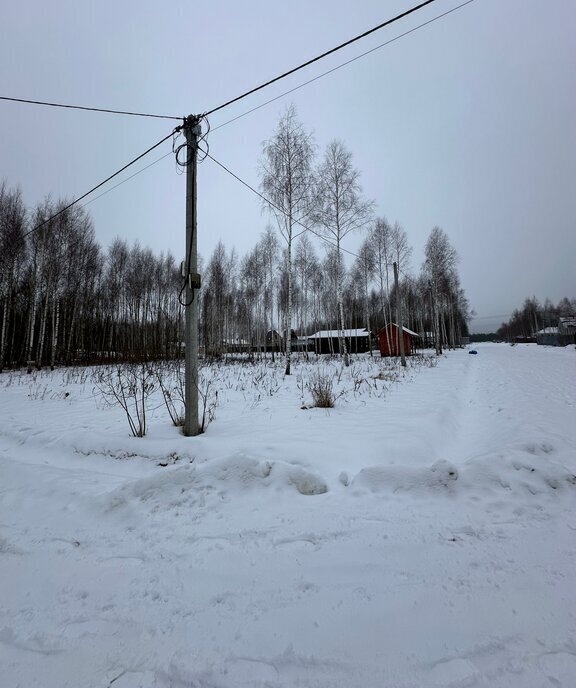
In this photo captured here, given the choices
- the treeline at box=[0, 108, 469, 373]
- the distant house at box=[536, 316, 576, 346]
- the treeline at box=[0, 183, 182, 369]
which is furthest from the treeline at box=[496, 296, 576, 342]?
the treeline at box=[0, 183, 182, 369]

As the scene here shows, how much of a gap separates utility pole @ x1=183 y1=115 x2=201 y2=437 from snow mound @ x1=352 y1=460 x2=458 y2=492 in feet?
8.53

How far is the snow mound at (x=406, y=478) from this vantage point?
2903mm

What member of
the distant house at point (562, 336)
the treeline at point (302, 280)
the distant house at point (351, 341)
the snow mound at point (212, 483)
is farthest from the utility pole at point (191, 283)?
the distant house at point (562, 336)

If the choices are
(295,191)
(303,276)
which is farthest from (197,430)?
(303,276)

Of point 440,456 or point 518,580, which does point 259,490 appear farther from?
point 440,456

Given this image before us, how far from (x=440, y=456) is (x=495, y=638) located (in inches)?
100

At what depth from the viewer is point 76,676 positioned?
1.31 meters

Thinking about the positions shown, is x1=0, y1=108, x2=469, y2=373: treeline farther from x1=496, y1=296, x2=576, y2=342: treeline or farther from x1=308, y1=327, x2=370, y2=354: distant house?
x1=496, y1=296, x2=576, y2=342: treeline

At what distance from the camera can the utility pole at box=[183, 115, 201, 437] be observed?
4.45 metres

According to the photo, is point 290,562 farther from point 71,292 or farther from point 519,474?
point 71,292

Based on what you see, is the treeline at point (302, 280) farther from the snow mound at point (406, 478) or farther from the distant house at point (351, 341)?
the snow mound at point (406, 478)

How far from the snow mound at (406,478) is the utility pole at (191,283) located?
2.60m

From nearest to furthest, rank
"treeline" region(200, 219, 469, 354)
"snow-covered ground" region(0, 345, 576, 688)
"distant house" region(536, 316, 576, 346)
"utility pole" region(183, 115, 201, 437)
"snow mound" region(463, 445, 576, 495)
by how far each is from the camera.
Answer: "snow-covered ground" region(0, 345, 576, 688) → "snow mound" region(463, 445, 576, 495) → "utility pole" region(183, 115, 201, 437) → "treeline" region(200, 219, 469, 354) → "distant house" region(536, 316, 576, 346)

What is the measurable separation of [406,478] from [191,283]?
12.3ft
